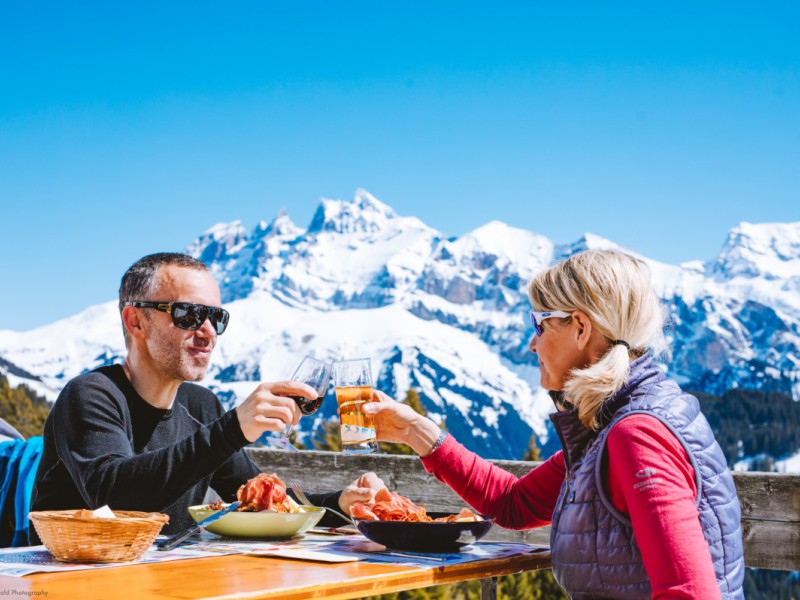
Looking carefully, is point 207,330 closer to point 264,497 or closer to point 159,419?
point 159,419

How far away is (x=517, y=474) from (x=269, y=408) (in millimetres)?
2047

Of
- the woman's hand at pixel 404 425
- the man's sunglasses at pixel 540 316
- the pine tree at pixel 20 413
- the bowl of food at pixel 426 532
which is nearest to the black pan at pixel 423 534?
the bowl of food at pixel 426 532

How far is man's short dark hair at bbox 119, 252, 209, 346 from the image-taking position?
148 inches

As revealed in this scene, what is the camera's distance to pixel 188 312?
3.71 meters

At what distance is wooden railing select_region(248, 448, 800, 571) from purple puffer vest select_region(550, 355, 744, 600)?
1.65 metres

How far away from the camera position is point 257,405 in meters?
2.96

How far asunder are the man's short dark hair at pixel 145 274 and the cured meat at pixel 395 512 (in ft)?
3.92

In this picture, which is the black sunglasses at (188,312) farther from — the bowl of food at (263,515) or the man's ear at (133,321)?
the bowl of food at (263,515)

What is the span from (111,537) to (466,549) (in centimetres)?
120

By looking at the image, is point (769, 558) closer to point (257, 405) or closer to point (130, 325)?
point (257, 405)

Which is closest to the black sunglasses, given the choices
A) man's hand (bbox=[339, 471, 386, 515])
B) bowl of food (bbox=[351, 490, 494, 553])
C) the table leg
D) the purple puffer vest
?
man's hand (bbox=[339, 471, 386, 515])

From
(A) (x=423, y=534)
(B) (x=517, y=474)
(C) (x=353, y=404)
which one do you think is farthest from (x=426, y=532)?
(B) (x=517, y=474)

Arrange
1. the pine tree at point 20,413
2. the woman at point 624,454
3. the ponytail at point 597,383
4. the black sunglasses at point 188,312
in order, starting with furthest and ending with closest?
the pine tree at point 20,413, the black sunglasses at point 188,312, the ponytail at point 597,383, the woman at point 624,454

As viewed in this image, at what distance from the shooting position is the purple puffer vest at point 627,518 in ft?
8.13
